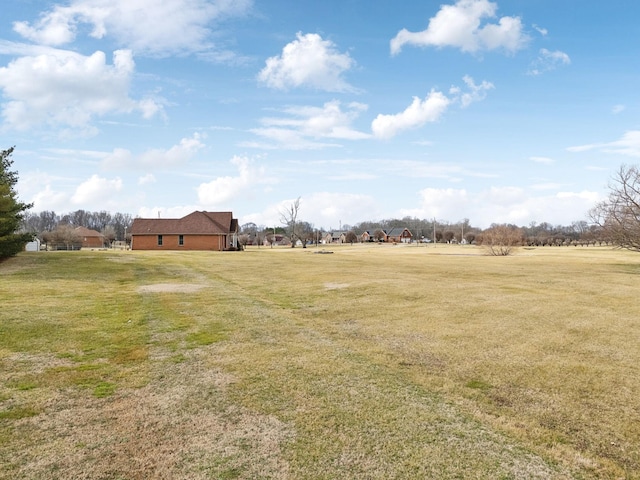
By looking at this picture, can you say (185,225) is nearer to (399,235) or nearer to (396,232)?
(399,235)

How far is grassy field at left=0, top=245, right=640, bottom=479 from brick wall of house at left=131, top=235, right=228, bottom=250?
126 feet

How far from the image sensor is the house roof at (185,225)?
5134 centimetres

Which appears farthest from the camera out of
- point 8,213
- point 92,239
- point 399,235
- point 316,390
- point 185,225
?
point 399,235

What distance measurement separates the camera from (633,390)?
19.8 ft

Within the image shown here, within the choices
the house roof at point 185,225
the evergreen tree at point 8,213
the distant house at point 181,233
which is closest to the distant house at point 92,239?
the house roof at point 185,225

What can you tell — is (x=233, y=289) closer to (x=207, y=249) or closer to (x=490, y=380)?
(x=490, y=380)

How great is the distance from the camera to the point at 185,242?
51344 millimetres

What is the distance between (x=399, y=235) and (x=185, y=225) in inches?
3390

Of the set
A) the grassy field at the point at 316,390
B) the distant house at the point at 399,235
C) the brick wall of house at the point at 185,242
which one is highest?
the distant house at the point at 399,235

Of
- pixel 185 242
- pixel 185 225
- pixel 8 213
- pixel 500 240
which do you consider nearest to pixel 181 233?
pixel 185 242

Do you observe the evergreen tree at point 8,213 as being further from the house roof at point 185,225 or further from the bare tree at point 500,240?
the bare tree at point 500,240

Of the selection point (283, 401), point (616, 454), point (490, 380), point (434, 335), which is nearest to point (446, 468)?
point (616, 454)

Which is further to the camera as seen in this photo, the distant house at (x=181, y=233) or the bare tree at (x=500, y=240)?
the bare tree at (x=500, y=240)

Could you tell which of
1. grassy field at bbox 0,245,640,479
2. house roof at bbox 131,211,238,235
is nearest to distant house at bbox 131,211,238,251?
house roof at bbox 131,211,238,235
